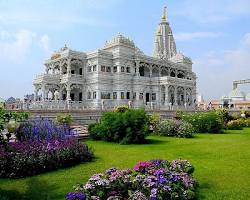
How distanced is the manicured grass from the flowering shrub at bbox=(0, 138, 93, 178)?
0.38 metres

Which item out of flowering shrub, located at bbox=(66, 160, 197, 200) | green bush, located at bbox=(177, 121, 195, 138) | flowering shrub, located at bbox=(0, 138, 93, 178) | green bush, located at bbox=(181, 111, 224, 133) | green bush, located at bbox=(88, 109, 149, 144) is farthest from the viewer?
green bush, located at bbox=(181, 111, 224, 133)

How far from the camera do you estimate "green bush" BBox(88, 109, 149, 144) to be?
15.5 metres

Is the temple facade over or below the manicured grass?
over

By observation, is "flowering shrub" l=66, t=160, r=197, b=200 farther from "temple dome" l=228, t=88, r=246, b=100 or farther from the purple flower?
"temple dome" l=228, t=88, r=246, b=100

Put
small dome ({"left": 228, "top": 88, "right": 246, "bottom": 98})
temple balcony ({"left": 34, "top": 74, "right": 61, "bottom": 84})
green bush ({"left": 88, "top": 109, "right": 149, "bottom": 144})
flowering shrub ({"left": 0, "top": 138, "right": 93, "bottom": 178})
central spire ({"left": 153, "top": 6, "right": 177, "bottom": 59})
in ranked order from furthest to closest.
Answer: small dome ({"left": 228, "top": 88, "right": 246, "bottom": 98}), central spire ({"left": 153, "top": 6, "right": 177, "bottom": 59}), temple balcony ({"left": 34, "top": 74, "right": 61, "bottom": 84}), green bush ({"left": 88, "top": 109, "right": 149, "bottom": 144}), flowering shrub ({"left": 0, "top": 138, "right": 93, "bottom": 178})

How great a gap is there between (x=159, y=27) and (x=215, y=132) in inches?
2021

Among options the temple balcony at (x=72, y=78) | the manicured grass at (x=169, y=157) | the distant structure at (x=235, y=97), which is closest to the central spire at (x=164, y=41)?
the temple balcony at (x=72, y=78)

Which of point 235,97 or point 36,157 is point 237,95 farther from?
point 36,157

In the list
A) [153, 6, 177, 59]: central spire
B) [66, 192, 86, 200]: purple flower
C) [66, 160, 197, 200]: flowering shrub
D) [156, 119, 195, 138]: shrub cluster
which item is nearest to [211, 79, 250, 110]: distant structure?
[153, 6, 177, 59]: central spire

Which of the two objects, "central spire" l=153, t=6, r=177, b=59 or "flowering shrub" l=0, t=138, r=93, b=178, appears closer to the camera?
"flowering shrub" l=0, t=138, r=93, b=178

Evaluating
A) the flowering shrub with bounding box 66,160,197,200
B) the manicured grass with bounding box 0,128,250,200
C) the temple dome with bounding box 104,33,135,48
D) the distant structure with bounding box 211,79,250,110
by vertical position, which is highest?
the temple dome with bounding box 104,33,135,48

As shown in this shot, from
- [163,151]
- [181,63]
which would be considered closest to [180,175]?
[163,151]

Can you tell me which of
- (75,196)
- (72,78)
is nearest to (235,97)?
(72,78)

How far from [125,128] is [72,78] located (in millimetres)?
34967
